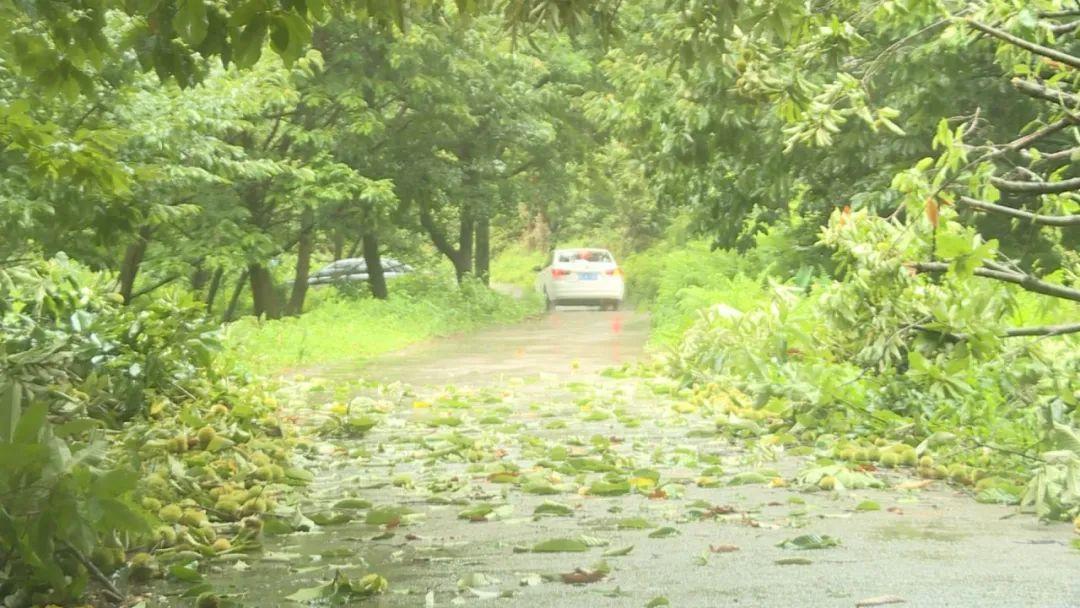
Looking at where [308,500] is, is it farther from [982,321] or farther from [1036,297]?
[1036,297]

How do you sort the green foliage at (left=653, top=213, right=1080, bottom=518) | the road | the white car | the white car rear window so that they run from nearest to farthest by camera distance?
the road → the green foliage at (left=653, top=213, right=1080, bottom=518) → the white car → the white car rear window

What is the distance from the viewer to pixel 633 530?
20.7 feet

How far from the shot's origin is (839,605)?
4.71m

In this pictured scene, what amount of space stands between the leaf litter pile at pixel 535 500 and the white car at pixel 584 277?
86.7 feet

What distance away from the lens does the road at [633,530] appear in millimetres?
5000

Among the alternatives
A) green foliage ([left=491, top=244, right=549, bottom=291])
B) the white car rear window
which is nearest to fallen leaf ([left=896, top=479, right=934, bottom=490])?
the white car rear window

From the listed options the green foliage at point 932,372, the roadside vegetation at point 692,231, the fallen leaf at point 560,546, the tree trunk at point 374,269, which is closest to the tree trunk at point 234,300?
the tree trunk at point 374,269

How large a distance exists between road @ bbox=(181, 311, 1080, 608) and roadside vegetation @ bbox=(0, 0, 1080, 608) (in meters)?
0.34

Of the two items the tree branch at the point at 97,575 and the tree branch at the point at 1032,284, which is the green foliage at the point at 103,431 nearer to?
the tree branch at the point at 97,575

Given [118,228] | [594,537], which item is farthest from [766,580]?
[118,228]

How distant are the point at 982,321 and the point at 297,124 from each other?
64.9ft

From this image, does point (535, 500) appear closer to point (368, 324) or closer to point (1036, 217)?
point (1036, 217)

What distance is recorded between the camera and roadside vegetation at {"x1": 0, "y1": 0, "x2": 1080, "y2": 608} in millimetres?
5672

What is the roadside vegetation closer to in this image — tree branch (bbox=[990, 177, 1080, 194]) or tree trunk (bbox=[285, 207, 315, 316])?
tree branch (bbox=[990, 177, 1080, 194])
